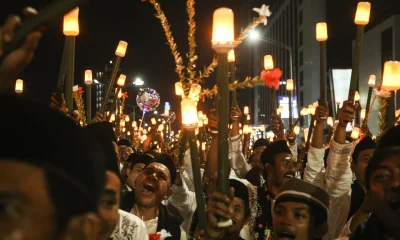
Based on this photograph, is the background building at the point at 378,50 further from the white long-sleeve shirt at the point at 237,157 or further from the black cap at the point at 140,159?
the black cap at the point at 140,159

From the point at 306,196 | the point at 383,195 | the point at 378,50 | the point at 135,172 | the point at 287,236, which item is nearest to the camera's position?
the point at 383,195

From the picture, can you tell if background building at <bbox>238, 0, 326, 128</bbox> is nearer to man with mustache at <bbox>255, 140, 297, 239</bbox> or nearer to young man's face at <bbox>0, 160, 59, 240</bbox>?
man with mustache at <bbox>255, 140, 297, 239</bbox>

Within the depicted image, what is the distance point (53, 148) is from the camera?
150cm

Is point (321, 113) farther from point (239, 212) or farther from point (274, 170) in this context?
point (274, 170)

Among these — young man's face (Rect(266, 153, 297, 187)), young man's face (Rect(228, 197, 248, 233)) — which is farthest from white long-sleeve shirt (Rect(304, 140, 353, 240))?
young man's face (Rect(266, 153, 297, 187))

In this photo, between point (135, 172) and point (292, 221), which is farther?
point (135, 172)

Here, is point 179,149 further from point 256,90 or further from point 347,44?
point 256,90

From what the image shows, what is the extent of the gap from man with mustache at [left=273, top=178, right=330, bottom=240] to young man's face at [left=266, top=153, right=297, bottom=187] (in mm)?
1945

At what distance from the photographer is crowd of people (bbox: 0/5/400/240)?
1.45 meters

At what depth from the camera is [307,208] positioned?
12.3 ft

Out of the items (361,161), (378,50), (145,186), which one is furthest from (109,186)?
(378,50)

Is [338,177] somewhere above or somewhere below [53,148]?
below

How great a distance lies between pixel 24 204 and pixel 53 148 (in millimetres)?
176

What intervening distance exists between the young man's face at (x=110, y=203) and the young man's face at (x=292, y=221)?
132 centimetres
